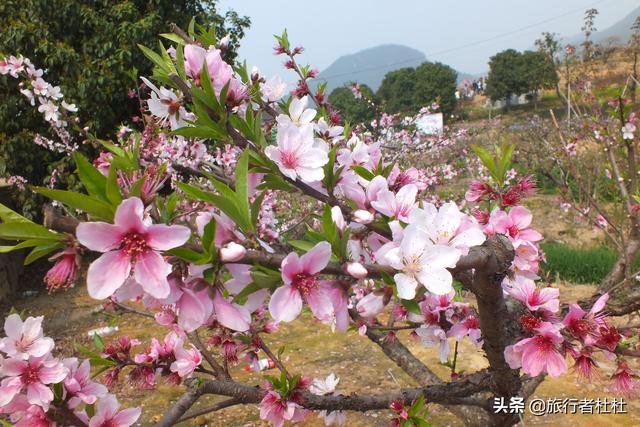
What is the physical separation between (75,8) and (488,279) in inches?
342

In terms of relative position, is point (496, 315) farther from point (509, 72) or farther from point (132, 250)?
point (509, 72)

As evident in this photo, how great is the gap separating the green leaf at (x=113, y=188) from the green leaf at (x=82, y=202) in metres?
0.01

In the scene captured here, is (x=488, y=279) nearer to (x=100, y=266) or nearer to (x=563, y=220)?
(x=100, y=266)

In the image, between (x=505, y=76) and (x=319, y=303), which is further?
(x=505, y=76)

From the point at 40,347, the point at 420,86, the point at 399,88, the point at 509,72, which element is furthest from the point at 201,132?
the point at 399,88

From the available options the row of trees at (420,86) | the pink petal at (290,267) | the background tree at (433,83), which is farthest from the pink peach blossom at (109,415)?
the background tree at (433,83)

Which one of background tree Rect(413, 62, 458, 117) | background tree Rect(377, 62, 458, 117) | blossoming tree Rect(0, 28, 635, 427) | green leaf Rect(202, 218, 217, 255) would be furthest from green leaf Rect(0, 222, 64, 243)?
background tree Rect(413, 62, 458, 117)

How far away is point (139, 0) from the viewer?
8078 millimetres

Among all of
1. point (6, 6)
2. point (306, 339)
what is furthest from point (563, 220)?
point (6, 6)

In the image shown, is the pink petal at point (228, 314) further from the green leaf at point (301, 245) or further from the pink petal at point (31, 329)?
the pink petal at point (31, 329)

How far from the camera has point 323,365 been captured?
4.01 meters

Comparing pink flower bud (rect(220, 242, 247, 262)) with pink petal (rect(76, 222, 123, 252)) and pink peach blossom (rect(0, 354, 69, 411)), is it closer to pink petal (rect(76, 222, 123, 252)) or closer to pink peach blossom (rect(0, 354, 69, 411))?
pink petal (rect(76, 222, 123, 252))

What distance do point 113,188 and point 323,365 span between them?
3.71 metres

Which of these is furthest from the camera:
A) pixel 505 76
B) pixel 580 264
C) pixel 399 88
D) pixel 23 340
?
pixel 399 88
